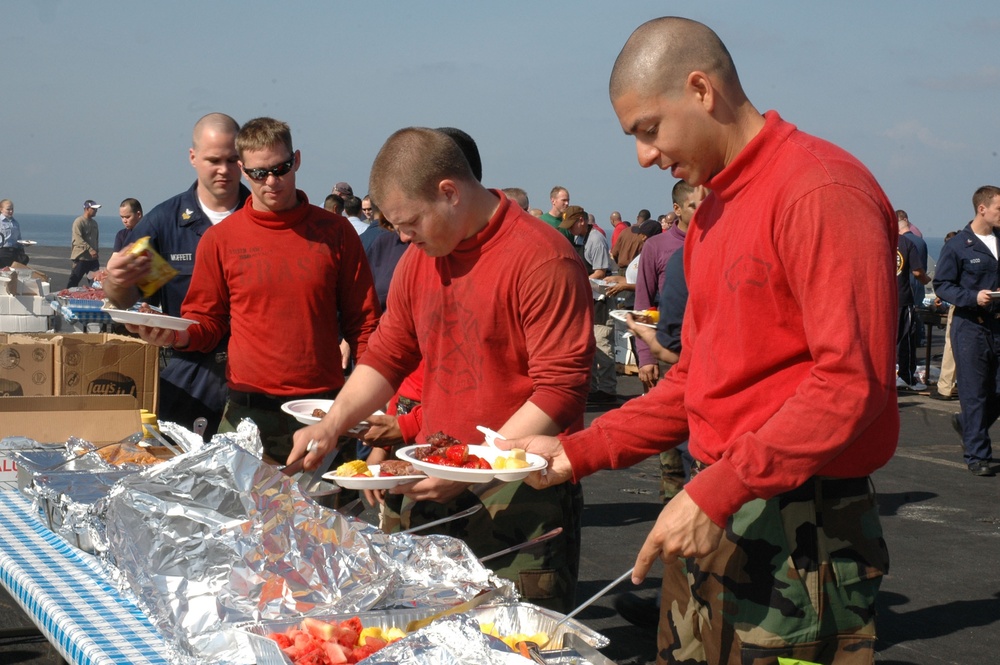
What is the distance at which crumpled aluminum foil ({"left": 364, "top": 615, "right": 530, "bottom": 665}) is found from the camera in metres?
1.77

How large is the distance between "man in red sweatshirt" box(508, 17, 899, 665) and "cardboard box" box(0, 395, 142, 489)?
220 centimetres

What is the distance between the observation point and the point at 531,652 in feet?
6.10

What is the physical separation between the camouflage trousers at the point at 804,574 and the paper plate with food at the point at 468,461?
58 cm

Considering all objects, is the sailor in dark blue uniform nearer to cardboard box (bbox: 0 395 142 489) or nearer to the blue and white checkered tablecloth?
cardboard box (bbox: 0 395 142 489)

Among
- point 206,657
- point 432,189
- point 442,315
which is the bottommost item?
point 206,657

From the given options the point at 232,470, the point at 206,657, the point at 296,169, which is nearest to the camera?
the point at 206,657

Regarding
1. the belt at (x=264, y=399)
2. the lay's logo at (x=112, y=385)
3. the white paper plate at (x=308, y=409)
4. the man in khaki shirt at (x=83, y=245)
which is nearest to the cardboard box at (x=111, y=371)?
the lay's logo at (x=112, y=385)

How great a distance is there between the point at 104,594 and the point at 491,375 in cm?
115

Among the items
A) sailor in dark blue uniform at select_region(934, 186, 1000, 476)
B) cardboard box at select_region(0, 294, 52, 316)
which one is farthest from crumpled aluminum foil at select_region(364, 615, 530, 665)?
sailor in dark blue uniform at select_region(934, 186, 1000, 476)

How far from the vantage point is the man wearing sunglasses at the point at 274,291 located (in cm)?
421

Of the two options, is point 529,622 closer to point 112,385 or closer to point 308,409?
point 308,409

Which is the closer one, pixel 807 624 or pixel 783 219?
pixel 783 219

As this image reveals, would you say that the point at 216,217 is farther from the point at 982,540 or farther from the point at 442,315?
the point at 982,540

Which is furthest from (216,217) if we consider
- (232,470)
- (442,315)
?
(232,470)
